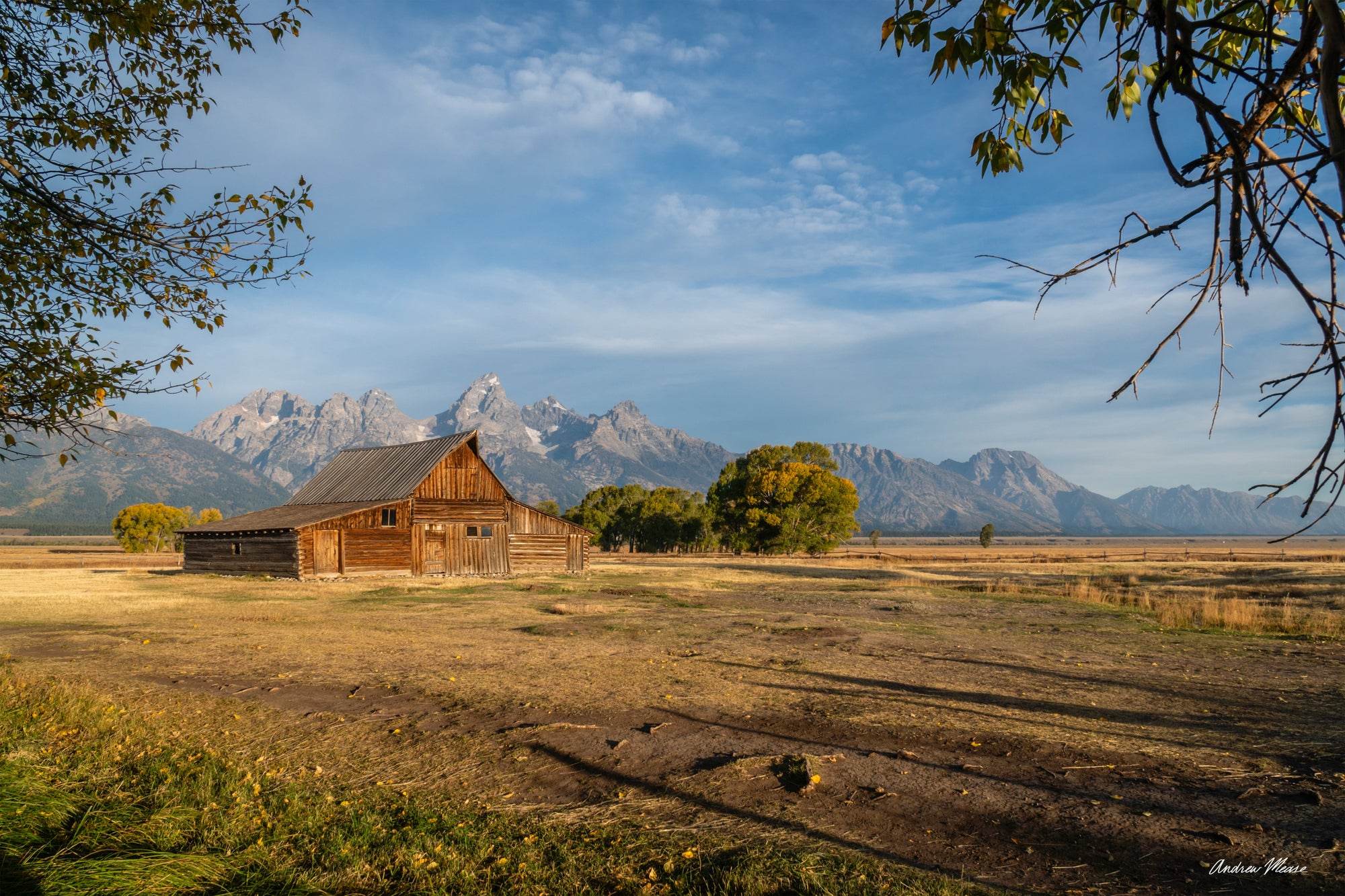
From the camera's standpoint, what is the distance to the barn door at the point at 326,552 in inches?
1387

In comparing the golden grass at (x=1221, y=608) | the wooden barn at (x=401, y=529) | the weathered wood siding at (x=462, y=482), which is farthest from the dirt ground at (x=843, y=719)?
the weathered wood siding at (x=462, y=482)

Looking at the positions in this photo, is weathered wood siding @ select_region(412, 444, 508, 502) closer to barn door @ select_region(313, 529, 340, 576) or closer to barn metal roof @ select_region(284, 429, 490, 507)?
barn metal roof @ select_region(284, 429, 490, 507)

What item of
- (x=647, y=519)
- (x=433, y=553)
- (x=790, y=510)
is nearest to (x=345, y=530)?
(x=433, y=553)

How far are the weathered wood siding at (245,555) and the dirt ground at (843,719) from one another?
14011mm

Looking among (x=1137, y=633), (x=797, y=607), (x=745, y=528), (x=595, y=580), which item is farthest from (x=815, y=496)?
(x=1137, y=633)

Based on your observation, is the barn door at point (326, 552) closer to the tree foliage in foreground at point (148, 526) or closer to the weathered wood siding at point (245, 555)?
the weathered wood siding at point (245, 555)

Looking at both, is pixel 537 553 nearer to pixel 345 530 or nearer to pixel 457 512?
pixel 457 512

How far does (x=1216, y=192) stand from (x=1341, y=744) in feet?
26.6

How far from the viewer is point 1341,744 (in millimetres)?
7684

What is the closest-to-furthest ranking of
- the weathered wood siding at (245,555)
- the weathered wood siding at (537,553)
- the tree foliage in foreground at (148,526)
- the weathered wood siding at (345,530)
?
the weathered wood siding at (345,530), the weathered wood siding at (245,555), the weathered wood siding at (537,553), the tree foliage in foreground at (148,526)

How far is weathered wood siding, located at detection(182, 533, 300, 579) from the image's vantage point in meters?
35.0

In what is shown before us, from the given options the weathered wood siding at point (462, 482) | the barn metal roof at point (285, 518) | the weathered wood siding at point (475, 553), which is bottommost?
the weathered wood siding at point (475, 553)

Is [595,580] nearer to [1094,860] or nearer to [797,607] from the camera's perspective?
[797,607]

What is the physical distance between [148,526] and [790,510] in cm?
7261
